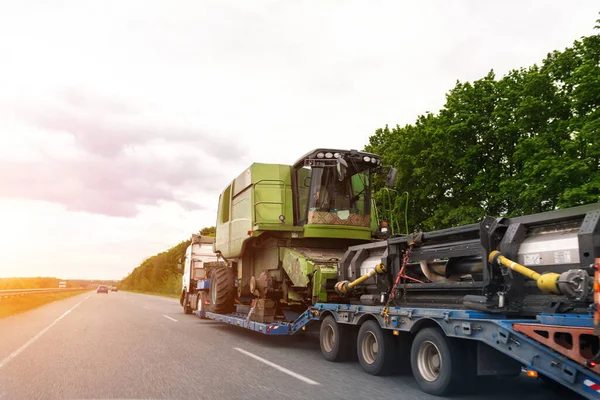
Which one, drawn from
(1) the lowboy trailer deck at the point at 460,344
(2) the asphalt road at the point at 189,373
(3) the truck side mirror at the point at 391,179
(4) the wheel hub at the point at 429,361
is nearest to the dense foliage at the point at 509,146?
(3) the truck side mirror at the point at 391,179

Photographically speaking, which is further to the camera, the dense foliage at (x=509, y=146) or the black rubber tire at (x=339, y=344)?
the dense foliage at (x=509, y=146)

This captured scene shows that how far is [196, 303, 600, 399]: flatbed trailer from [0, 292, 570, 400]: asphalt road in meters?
0.33

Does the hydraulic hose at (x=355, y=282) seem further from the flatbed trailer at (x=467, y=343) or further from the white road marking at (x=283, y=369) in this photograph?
the white road marking at (x=283, y=369)

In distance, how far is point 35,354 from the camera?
9594mm

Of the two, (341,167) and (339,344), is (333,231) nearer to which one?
(341,167)

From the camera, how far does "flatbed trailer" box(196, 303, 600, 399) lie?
4805mm

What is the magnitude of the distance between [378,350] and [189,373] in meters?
2.80

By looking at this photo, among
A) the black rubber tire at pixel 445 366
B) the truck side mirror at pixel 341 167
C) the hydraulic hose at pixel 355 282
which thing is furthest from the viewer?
the truck side mirror at pixel 341 167

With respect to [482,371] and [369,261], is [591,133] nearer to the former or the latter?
[369,261]

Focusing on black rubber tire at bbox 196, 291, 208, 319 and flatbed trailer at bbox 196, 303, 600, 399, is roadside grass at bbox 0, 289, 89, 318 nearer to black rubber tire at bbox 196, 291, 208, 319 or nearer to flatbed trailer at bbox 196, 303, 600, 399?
black rubber tire at bbox 196, 291, 208, 319

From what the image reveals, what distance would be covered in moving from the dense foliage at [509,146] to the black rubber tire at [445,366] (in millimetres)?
17441

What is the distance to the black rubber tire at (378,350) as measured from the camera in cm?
739

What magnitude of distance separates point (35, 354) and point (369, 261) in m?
6.36

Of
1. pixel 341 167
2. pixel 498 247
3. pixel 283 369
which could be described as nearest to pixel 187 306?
pixel 341 167
